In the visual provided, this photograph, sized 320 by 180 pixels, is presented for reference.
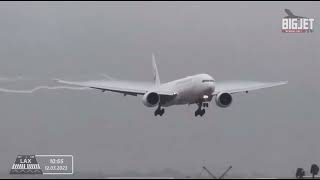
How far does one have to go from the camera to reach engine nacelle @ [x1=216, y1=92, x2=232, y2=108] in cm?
14412

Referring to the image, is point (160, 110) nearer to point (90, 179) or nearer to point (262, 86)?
point (262, 86)

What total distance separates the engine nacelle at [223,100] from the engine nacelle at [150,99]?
7.32 meters

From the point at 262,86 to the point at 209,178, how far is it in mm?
20289

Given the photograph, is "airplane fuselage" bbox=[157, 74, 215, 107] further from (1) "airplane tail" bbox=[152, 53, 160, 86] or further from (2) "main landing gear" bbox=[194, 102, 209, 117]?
(1) "airplane tail" bbox=[152, 53, 160, 86]

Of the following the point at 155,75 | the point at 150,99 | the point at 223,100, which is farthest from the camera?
the point at 155,75

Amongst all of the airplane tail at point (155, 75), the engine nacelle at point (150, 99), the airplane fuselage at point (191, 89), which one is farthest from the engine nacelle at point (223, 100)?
the airplane tail at point (155, 75)

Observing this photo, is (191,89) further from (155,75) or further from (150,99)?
(155,75)

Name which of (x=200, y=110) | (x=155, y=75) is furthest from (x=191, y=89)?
(x=155, y=75)

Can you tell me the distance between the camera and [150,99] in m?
143

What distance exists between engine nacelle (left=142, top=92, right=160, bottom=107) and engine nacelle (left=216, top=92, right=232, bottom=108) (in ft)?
24.0

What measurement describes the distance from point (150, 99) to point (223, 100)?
889 cm

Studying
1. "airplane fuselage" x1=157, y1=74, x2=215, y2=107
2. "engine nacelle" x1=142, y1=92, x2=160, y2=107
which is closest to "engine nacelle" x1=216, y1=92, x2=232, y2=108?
"airplane fuselage" x1=157, y1=74, x2=215, y2=107

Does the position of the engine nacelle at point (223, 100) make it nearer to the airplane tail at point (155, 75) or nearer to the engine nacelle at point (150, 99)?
the engine nacelle at point (150, 99)

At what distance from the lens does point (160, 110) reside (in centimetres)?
14925
